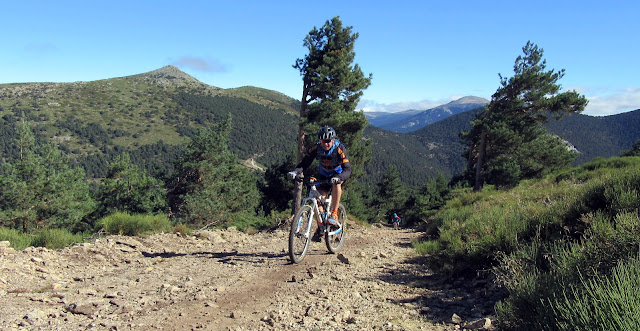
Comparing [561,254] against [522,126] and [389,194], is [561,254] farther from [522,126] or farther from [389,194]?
[389,194]

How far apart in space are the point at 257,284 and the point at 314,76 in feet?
43.7

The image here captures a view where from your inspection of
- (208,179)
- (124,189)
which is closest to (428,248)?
(208,179)

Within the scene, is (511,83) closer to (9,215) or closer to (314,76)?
(314,76)

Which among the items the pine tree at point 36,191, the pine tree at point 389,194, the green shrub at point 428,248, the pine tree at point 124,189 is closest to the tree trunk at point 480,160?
the green shrub at point 428,248

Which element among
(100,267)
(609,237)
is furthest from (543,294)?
(100,267)

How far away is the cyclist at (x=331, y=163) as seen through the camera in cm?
564

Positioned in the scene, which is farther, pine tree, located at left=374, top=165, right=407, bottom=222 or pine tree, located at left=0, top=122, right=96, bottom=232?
pine tree, located at left=374, top=165, right=407, bottom=222

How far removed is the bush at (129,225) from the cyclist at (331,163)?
4210mm

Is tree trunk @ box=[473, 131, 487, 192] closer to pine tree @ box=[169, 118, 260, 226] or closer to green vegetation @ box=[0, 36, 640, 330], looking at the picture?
green vegetation @ box=[0, 36, 640, 330]

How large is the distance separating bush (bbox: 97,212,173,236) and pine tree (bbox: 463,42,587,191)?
19.9 m

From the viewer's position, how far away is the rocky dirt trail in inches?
133

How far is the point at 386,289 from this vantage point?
441cm

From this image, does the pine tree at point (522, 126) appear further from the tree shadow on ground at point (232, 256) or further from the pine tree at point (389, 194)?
the pine tree at point (389, 194)

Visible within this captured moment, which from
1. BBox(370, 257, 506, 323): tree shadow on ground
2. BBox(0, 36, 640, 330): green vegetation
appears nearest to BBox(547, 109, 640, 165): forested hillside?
BBox(0, 36, 640, 330): green vegetation
